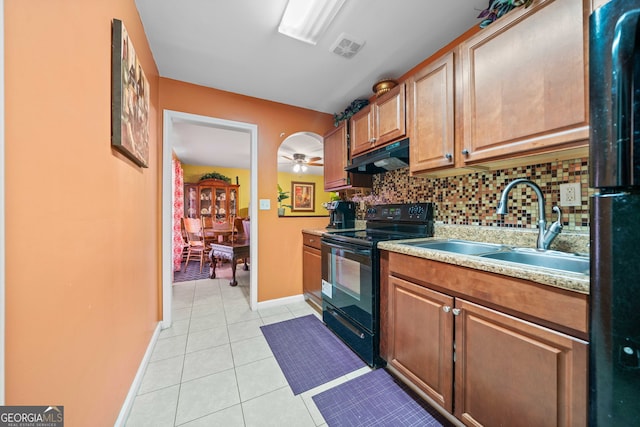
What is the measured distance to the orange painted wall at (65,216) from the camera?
0.56 m

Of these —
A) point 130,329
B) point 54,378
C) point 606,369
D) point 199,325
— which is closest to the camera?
point 606,369

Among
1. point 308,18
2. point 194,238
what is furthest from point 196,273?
point 308,18

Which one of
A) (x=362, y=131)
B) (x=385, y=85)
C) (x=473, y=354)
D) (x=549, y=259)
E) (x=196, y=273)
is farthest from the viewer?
(x=196, y=273)

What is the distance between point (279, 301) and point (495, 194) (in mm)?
2276

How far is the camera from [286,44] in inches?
69.8

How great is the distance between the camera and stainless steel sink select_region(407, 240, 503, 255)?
149 cm

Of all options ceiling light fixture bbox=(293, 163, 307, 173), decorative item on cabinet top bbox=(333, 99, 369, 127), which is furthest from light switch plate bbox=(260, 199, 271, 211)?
ceiling light fixture bbox=(293, 163, 307, 173)

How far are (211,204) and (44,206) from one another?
548 centimetres

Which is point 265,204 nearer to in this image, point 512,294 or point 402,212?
point 402,212

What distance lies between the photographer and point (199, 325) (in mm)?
Answer: 2217

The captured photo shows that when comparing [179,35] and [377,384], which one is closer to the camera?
[377,384]

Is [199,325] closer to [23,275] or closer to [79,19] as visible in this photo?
[23,275]

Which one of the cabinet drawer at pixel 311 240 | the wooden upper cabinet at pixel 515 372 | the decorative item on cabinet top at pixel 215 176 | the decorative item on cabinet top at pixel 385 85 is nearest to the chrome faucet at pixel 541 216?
the wooden upper cabinet at pixel 515 372

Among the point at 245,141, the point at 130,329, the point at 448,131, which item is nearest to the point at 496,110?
the point at 448,131
